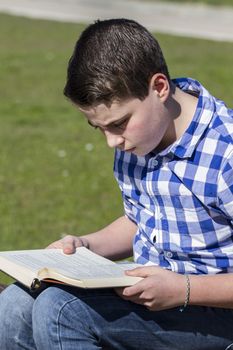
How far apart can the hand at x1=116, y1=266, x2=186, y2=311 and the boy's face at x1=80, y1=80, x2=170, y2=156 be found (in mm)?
362

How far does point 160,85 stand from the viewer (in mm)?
3082

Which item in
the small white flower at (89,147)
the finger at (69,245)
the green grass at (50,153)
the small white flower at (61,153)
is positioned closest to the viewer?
the finger at (69,245)

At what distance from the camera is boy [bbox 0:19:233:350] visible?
3.04 meters

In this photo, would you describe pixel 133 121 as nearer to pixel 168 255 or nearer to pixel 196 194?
pixel 196 194

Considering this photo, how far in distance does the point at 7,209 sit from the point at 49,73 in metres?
4.38

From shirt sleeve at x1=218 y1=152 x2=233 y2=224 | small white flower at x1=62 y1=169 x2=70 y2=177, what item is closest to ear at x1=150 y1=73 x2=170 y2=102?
shirt sleeve at x1=218 y1=152 x2=233 y2=224

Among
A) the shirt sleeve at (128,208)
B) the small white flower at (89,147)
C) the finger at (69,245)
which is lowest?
the small white flower at (89,147)

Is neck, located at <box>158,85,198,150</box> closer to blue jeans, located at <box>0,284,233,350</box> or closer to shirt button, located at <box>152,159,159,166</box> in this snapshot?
shirt button, located at <box>152,159,159,166</box>

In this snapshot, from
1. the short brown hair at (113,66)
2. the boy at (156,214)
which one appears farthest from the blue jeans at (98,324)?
the short brown hair at (113,66)

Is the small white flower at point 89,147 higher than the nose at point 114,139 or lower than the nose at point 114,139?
lower

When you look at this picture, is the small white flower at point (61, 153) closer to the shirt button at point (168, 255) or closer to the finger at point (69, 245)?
the finger at point (69, 245)

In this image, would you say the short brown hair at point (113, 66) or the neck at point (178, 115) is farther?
the neck at point (178, 115)

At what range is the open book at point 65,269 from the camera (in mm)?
2973

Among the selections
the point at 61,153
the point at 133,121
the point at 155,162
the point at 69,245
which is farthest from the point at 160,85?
the point at 61,153
